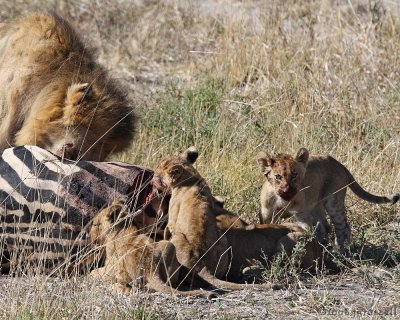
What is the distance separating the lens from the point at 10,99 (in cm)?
814

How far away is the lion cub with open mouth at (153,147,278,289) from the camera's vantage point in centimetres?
629

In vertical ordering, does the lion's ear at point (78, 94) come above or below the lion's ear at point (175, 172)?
above

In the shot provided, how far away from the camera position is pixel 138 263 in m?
6.09

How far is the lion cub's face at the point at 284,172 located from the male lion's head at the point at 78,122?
1362 mm

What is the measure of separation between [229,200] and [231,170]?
1.78 feet

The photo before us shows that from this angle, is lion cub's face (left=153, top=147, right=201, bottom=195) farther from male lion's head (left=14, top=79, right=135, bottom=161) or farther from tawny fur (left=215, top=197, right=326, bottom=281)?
male lion's head (left=14, top=79, right=135, bottom=161)

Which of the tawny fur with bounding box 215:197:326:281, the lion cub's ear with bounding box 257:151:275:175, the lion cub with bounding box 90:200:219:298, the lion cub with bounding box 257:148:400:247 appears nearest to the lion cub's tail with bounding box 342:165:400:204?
the lion cub with bounding box 257:148:400:247

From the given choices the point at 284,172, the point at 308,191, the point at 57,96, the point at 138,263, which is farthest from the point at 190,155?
the point at 57,96

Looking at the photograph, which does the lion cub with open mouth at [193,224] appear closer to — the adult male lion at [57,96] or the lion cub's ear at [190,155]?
the lion cub's ear at [190,155]

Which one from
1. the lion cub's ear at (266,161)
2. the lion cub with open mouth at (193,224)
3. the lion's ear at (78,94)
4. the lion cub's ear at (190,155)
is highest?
the lion's ear at (78,94)

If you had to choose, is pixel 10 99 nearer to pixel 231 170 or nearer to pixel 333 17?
pixel 231 170

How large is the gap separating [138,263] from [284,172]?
4.44 ft

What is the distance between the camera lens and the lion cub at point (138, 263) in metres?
6.07

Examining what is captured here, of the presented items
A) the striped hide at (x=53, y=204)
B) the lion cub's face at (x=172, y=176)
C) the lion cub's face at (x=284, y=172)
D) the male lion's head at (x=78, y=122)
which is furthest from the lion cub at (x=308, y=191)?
the male lion's head at (x=78, y=122)
